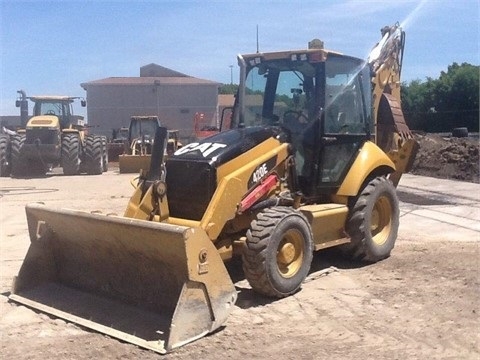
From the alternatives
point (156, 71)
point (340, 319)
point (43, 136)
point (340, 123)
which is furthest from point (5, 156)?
point (156, 71)

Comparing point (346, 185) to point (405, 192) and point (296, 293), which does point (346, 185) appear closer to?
point (296, 293)

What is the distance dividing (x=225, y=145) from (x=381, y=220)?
2.65m

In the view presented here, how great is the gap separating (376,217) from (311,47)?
7.24 ft

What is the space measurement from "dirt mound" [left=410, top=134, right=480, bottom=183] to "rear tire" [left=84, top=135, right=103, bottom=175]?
1052cm

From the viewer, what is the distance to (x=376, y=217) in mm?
7824

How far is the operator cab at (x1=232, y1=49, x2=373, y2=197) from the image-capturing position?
22.8 ft

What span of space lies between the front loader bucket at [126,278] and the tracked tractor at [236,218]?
12 millimetres

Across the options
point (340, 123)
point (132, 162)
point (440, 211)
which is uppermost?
point (340, 123)

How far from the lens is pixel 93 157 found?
22031 millimetres

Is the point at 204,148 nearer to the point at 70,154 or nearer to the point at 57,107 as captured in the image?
the point at 70,154

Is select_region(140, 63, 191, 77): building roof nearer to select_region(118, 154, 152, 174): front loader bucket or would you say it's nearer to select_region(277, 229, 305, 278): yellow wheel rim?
select_region(118, 154, 152, 174): front loader bucket

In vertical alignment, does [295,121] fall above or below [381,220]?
above

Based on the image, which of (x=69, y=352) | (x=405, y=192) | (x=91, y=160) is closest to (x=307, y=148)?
(x=69, y=352)

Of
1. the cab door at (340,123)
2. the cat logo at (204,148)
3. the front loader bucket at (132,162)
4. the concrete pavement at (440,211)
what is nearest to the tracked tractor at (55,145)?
the front loader bucket at (132,162)
